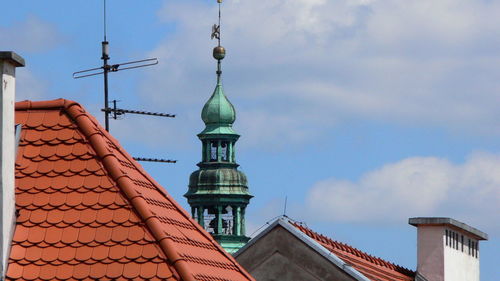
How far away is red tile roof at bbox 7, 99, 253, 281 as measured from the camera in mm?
21656

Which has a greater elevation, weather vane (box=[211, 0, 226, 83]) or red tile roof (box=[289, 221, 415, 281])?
weather vane (box=[211, 0, 226, 83])

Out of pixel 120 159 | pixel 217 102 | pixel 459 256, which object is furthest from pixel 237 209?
pixel 120 159

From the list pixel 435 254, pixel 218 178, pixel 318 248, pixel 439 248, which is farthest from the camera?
pixel 218 178

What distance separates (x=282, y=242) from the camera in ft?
123

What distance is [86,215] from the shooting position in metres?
22.2

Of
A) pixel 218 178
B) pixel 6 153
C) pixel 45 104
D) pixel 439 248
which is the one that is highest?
pixel 218 178

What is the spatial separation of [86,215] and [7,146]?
1.24 meters

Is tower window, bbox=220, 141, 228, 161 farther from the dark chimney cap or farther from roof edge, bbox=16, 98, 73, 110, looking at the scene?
the dark chimney cap

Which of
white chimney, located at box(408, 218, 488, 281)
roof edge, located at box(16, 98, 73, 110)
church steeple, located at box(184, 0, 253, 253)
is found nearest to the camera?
roof edge, located at box(16, 98, 73, 110)

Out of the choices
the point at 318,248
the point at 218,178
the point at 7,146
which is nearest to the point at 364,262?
the point at 318,248

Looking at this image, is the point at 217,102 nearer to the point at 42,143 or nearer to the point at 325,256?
the point at 325,256

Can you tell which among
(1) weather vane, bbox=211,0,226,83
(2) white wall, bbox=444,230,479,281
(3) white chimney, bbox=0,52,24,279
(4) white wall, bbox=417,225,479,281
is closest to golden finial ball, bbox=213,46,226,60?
(1) weather vane, bbox=211,0,226,83

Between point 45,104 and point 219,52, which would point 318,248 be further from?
point 219,52

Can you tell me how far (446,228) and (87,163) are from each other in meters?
24.0
